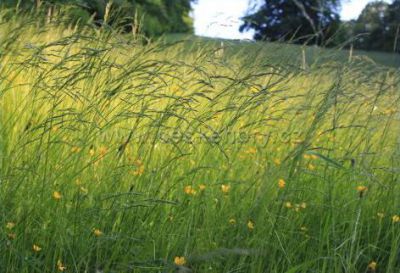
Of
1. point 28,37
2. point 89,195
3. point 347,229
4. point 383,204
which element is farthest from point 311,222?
point 28,37

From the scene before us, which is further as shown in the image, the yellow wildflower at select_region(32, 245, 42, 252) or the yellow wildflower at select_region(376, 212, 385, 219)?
the yellow wildflower at select_region(376, 212, 385, 219)

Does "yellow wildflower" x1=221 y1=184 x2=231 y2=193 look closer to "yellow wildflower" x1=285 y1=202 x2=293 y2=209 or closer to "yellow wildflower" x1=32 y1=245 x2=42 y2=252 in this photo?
"yellow wildflower" x1=285 y1=202 x2=293 y2=209

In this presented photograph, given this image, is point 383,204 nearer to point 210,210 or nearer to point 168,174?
point 210,210

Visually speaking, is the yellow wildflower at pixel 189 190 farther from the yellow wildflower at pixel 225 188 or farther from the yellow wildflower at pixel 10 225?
the yellow wildflower at pixel 10 225

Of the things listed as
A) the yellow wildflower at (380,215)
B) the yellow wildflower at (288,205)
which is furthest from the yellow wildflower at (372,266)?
the yellow wildflower at (288,205)

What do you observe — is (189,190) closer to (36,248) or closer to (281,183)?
(281,183)

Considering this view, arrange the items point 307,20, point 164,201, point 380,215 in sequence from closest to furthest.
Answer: point 164,201 → point 380,215 → point 307,20

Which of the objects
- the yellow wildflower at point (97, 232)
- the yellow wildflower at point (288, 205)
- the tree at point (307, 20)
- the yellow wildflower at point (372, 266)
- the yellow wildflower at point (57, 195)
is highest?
the tree at point (307, 20)

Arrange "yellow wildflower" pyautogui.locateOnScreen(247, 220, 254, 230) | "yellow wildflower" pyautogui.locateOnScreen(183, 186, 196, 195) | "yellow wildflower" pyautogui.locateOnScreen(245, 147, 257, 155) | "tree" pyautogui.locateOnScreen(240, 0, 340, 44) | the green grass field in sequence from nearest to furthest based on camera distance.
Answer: the green grass field < "yellow wildflower" pyautogui.locateOnScreen(247, 220, 254, 230) < "yellow wildflower" pyautogui.locateOnScreen(183, 186, 196, 195) < "yellow wildflower" pyautogui.locateOnScreen(245, 147, 257, 155) < "tree" pyautogui.locateOnScreen(240, 0, 340, 44)

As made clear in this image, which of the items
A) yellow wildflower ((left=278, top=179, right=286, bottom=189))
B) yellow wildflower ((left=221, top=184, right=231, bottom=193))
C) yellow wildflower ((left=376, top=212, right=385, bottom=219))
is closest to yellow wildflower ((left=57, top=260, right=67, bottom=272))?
yellow wildflower ((left=221, top=184, right=231, bottom=193))

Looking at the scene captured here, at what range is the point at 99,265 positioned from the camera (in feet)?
6.18

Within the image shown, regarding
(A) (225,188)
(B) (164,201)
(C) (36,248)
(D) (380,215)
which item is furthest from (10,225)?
(D) (380,215)

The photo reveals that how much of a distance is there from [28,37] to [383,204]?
2260 mm

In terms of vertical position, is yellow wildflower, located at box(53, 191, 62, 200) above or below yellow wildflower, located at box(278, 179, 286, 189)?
below
